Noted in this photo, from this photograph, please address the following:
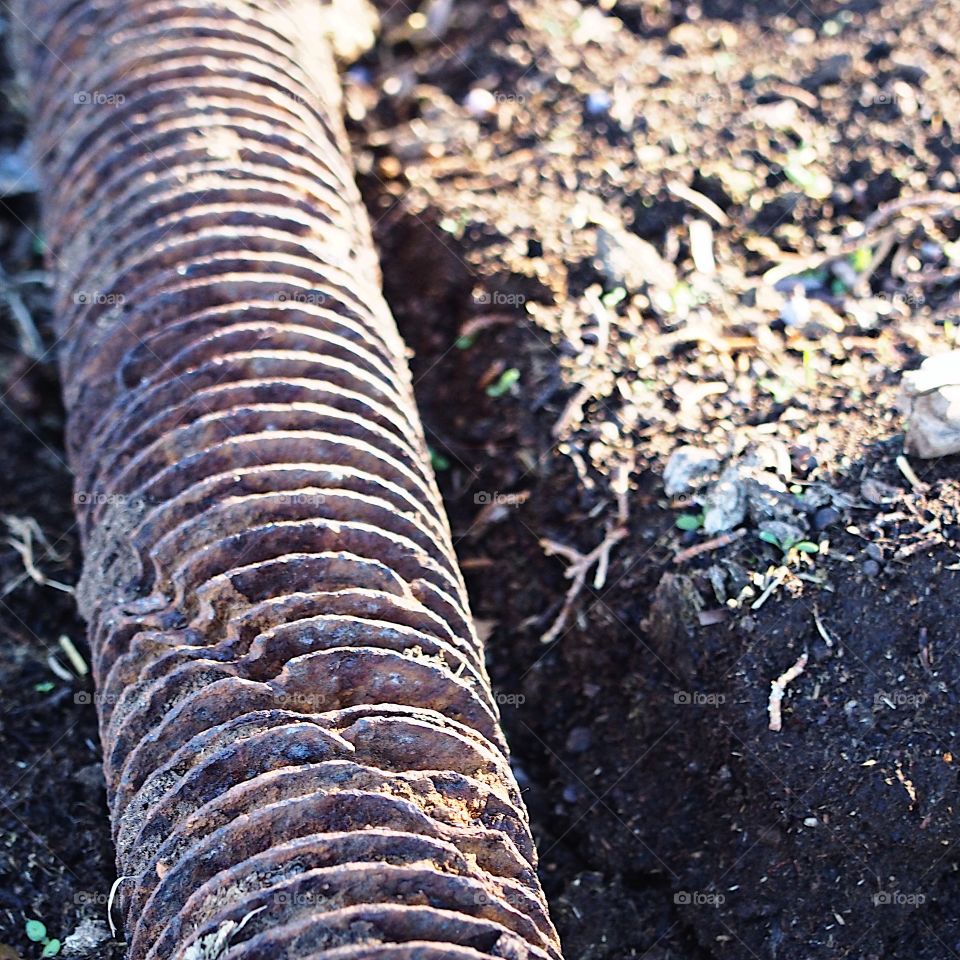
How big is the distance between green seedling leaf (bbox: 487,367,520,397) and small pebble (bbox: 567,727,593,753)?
1.49m

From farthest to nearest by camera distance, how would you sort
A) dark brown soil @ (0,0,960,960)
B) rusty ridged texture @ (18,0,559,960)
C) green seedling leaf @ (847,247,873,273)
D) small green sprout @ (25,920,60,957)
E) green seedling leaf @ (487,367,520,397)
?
1. green seedling leaf @ (847,247,873,273)
2. green seedling leaf @ (487,367,520,397)
3. dark brown soil @ (0,0,960,960)
4. small green sprout @ (25,920,60,957)
5. rusty ridged texture @ (18,0,559,960)

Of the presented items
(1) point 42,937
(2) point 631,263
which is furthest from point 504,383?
(1) point 42,937

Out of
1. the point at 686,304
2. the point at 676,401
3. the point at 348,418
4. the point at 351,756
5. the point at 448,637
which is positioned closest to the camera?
the point at 351,756

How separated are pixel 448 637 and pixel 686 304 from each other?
82.5 inches

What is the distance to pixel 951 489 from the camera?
13.9 feet

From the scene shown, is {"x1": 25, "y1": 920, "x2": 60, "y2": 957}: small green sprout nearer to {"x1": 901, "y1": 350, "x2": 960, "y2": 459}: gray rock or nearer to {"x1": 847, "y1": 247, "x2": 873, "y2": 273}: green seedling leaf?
{"x1": 901, "y1": 350, "x2": 960, "y2": 459}: gray rock

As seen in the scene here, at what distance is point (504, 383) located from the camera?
5.21 m

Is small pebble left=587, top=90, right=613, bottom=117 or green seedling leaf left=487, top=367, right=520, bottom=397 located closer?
green seedling leaf left=487, top=367, right=520, bottom=397

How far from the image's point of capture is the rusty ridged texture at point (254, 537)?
3180 mm

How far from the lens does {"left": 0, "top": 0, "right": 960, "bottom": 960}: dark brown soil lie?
4.04 meters

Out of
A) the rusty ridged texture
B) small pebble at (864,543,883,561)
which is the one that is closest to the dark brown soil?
small pebble at (864,543,883,561)

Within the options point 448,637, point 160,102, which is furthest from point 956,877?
point 160,102

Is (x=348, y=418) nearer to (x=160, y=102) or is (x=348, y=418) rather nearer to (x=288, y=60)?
(x=160, y=102)

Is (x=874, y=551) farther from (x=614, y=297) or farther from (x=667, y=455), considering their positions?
(x=614, y=297)
